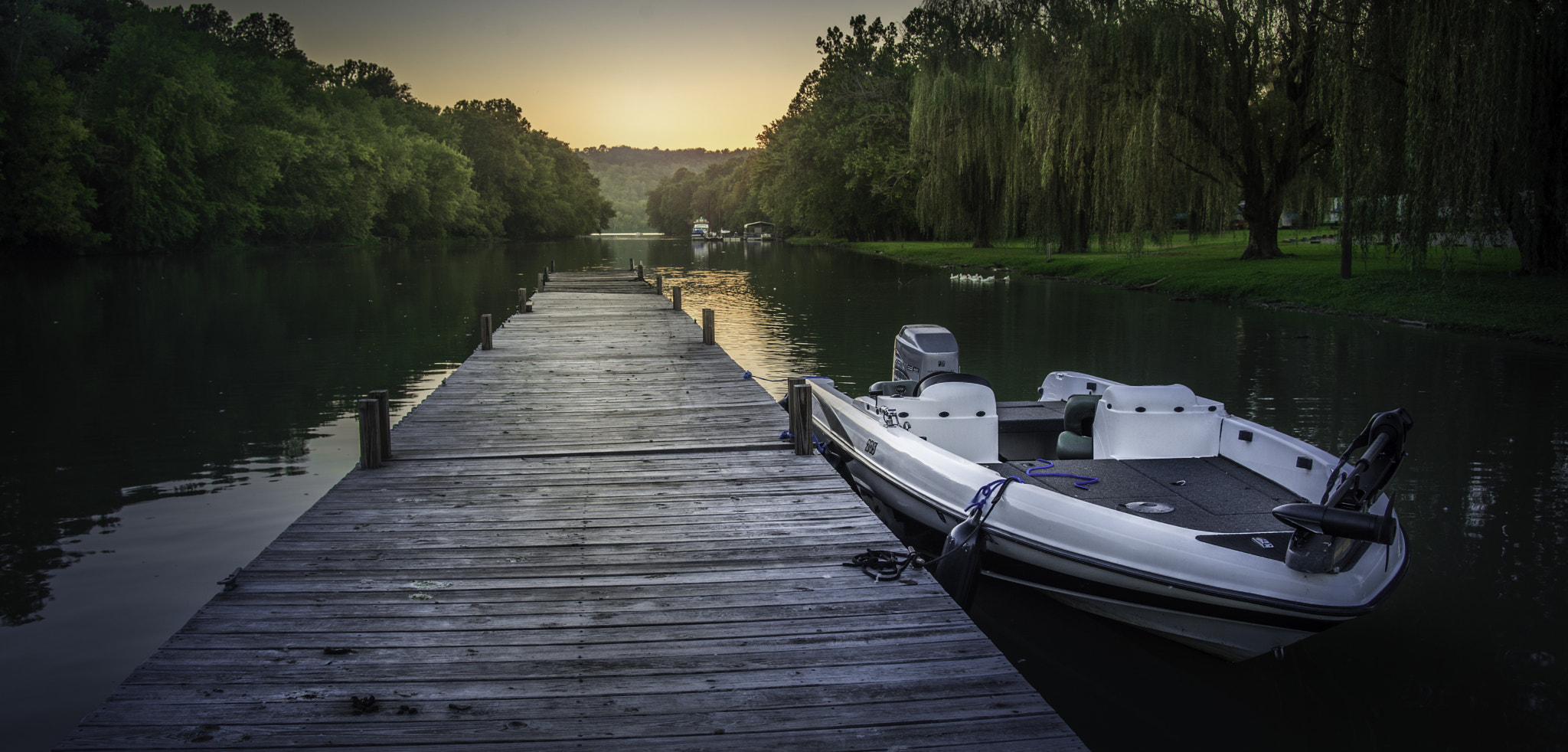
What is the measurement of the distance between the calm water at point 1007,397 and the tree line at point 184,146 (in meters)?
19.2

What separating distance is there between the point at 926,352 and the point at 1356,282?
16818 mm

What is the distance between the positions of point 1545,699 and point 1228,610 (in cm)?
165

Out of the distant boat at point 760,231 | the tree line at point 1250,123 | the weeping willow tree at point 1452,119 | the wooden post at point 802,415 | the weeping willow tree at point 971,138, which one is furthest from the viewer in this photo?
the distant boat at point 760,231

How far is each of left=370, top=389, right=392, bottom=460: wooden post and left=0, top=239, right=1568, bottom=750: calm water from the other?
111 centimetres

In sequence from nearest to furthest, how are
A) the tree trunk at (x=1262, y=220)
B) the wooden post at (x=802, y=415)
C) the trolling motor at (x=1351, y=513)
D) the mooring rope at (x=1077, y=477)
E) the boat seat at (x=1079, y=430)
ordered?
the trolling motor at (x=1351, y=513) < the mooring rope at (x=1077, y=477) < the boat seat at (x=1079, y=430) < the wooden post at (x=802, y=415) < the tree trunk at (x=1262, y=220)

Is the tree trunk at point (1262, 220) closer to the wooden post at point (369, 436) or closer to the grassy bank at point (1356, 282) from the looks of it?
the grassy bank at point (1356, 282)

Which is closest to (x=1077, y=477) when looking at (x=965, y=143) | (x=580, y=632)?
(x=580, y=632)

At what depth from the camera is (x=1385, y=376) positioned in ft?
45.2

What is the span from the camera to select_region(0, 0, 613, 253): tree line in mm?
39969

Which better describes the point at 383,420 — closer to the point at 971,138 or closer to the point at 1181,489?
the point at 1181,489

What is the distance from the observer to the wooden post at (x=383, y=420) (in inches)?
289

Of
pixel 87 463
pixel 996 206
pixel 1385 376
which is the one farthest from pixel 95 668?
pixel 996 206

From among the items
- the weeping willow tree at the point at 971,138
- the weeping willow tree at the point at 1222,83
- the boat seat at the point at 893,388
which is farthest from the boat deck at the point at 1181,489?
the weeping willow tree at the point at 971,138

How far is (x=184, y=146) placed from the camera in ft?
153
